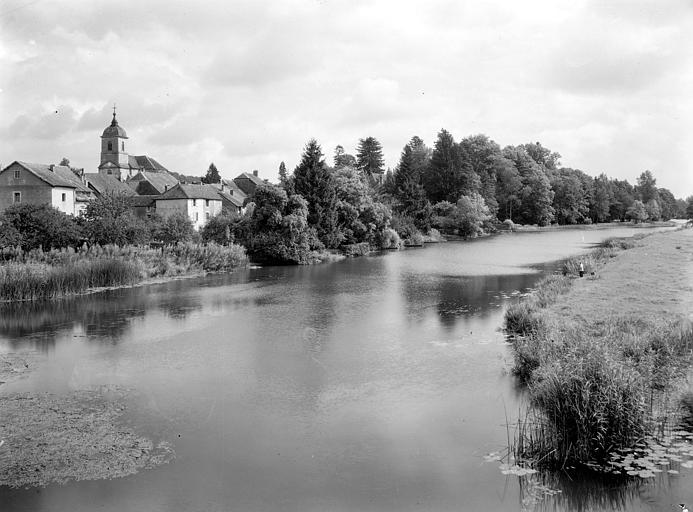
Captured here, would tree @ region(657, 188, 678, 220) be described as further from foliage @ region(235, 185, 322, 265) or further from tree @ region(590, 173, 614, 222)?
foliage @ region(235, 185, 322, 265)

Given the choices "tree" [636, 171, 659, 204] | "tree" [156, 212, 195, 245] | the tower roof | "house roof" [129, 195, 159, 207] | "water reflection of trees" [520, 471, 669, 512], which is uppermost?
the tower roof

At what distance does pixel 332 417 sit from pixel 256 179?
85838mm

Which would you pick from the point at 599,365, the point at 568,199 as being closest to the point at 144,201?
the point at 599,365

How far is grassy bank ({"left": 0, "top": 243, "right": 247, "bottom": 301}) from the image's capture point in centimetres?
2717

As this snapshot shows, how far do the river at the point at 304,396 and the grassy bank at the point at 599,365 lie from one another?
2.45 ft

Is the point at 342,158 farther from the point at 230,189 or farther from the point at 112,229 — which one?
the point at 112,229

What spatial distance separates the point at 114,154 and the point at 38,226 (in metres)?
67.3

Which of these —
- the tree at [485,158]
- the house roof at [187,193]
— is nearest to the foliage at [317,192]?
the house roof at [187,193]

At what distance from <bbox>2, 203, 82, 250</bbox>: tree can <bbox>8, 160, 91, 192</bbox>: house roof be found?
21.3 meters

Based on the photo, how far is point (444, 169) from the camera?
89500mm

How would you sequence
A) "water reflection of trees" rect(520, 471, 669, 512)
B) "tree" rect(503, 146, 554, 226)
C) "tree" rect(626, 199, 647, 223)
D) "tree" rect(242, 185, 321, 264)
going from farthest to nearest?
"tree" rect(626, 199, 647, 223) → "tree" rect(503, 146, 554, 226) → "tree" rect(242, 185, 321, 264) → "water reflection of trees" rect(520, 471, 669, 512)

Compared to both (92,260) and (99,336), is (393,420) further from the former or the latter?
(92,260)

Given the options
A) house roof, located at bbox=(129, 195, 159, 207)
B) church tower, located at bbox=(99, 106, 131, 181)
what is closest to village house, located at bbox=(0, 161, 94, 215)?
house roof, located at bbox=(129, 195, 159, 207)

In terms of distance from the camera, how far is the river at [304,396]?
9195 mm
